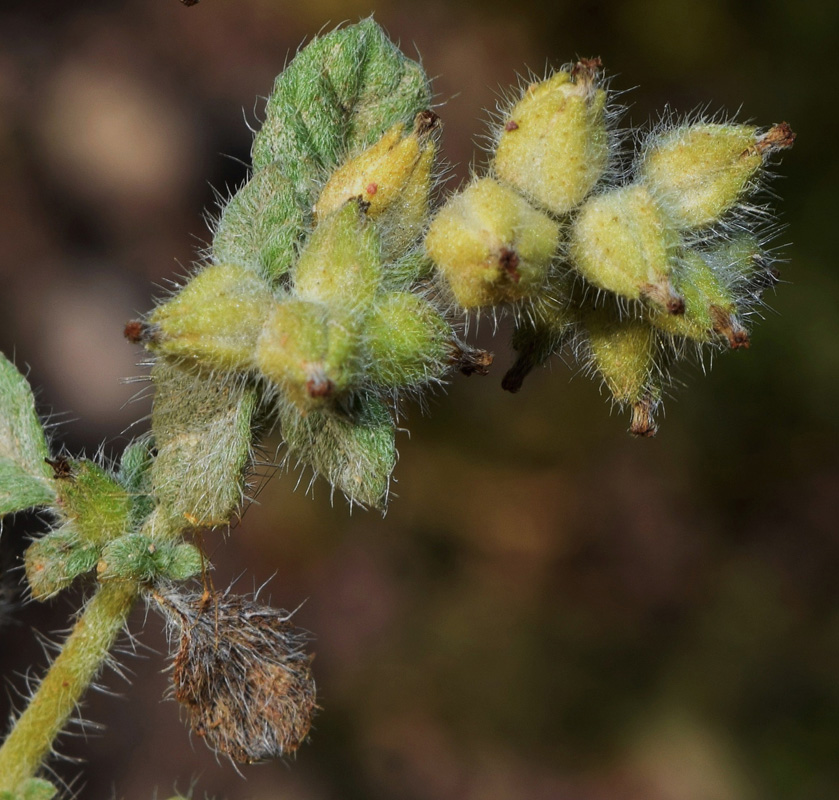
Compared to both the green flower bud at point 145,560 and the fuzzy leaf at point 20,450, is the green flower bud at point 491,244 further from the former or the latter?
the fuzzy leaf at point 20,450

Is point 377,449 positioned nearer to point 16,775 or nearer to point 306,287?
point 306,287

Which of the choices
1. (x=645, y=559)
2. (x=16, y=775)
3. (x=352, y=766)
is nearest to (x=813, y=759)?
(x=645, y=559)

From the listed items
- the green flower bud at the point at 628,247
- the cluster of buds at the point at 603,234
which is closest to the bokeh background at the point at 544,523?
the cluster of buds at the point at 603,234

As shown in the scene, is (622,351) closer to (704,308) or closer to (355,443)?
(704,308)

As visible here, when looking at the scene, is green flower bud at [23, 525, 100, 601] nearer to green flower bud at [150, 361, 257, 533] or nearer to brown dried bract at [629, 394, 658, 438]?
green flower bud at [150, 361, 257, 533]

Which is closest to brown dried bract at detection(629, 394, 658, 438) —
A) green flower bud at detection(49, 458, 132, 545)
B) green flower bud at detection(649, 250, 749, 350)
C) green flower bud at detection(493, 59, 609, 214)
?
green flower bud at detection(649, 250, 749, 350)

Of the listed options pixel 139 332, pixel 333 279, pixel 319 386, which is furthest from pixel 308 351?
pixel 139 332

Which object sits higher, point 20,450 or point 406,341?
point 406,341
